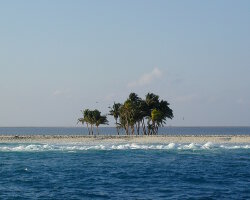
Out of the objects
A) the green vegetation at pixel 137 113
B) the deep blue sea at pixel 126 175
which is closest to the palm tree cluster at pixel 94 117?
the green vegetation at pixel 137 113

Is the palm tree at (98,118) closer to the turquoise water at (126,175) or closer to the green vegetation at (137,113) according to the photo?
the green vegetation at (137,113)

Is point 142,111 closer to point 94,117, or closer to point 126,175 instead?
point 94,117

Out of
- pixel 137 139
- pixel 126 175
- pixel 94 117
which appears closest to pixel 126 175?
pixel 126 175

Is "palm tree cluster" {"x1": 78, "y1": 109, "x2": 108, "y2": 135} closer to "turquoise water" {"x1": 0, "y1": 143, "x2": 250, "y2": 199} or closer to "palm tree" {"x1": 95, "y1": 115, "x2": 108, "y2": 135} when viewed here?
"palm tree" {"x1": 95, "y1": 115, "x2": 108, "y2": 135}

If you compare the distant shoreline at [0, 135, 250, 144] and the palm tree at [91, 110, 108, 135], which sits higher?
the palm tree at [91, 110, 108, 135]

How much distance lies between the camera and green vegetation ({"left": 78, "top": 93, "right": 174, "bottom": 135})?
109062 millimetres

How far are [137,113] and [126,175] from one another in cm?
6994

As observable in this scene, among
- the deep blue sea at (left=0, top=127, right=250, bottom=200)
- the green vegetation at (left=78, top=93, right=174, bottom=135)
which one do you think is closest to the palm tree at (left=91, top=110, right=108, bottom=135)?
the green vegetation at (left=78, top=93, right=174, bottom=135)

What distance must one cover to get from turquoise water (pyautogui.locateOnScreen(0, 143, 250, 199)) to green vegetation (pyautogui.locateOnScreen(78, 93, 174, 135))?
146 feet

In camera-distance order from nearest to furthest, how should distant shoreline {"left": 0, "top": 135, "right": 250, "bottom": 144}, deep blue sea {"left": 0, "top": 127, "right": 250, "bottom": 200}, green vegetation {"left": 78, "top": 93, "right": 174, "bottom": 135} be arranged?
deep blue sea {"left": 0, "top": 127, "right": 250, "bottom": 200} < distant shoreline {"left": 0, "top": 135, "right": 250, "bottom": 144} < green vegetation {"left": 78, "top": 93, "right": 174, "bottom": 135}

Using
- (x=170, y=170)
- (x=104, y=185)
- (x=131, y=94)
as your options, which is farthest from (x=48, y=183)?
(x=131, y=94)

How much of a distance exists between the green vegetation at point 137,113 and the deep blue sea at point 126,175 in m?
44.6

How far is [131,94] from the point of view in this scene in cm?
11350

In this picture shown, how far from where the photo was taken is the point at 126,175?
1597 inches
